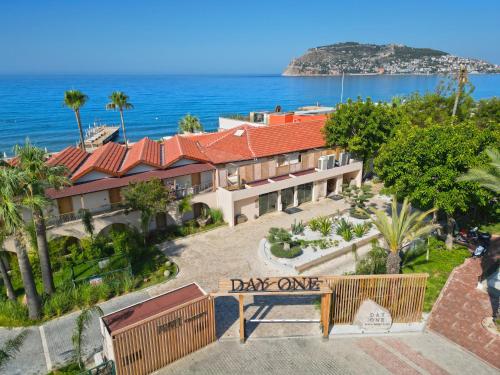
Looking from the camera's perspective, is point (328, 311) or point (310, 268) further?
point (310, 268)

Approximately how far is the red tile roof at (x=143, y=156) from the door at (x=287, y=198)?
10.9 meters

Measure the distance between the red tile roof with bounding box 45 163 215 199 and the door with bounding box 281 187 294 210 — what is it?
23.2 feet

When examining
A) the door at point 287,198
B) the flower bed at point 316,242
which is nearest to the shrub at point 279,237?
the flower bed at point 316,242

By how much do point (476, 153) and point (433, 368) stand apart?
1381cm

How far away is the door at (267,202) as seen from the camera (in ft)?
99.0

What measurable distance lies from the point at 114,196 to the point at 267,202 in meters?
12.2

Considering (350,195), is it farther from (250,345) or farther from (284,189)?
(250,345)

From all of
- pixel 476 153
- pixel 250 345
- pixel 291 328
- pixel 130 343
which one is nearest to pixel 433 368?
pixel 291 328

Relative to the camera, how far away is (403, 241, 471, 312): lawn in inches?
761

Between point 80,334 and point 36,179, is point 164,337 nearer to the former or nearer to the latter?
point 80,334

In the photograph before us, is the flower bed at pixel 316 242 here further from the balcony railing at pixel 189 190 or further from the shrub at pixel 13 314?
the shrub at pixel 13 314

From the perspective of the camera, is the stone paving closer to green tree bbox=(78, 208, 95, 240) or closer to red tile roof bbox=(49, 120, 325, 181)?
green tree bbox=(78, 208, 95, 240)

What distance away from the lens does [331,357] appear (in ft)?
49.8

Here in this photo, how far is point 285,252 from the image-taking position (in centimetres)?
2331
